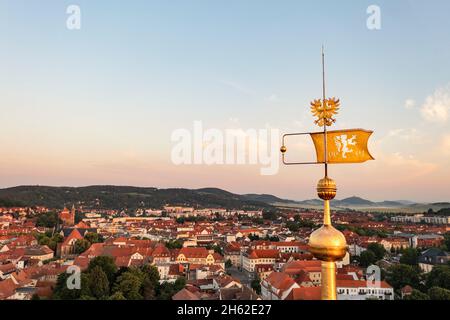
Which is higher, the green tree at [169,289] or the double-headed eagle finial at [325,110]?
the double-headed eagle finial at [325,110]

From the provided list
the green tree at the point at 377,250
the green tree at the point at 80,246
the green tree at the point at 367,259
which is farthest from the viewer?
the green tree at the point at 80,246

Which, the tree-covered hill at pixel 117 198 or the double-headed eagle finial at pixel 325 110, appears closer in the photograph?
the double-headed eagle finial at pixel 325 110

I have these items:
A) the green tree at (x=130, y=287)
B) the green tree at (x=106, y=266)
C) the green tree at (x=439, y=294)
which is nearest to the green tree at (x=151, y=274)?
the green tree at (x=130, y=287)

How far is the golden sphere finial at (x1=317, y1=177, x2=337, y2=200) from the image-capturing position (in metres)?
2.36

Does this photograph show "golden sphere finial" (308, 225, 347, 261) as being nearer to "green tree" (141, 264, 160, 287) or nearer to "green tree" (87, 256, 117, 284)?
"green tree" (141, 264, 160, 287)

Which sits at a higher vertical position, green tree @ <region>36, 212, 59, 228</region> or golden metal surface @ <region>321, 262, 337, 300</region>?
golden metal surface @ <region>321, 262, 337, 300</region>

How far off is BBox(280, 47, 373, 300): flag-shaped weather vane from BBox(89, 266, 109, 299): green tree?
22634 millimetres

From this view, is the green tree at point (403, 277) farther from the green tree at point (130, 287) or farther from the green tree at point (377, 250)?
the green tree at point (130, 287)

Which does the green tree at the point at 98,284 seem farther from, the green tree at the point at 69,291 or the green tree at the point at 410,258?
the green tree at the point at 410,258

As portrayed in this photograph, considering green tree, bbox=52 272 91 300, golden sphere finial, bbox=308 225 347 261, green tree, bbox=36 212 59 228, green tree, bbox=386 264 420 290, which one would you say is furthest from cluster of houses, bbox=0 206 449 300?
golden sphere finial, bbox=308 225 347 261

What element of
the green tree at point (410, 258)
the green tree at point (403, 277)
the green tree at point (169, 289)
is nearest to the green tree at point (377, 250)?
the green tree at point (410, 258)

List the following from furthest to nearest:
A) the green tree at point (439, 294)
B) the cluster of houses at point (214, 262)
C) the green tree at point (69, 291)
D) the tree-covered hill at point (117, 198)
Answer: the tree-covered hill at point (117, 198), the cluster of houses at point (214, 262), the green tree at point (439, 294), the green tree at point (69, 291)

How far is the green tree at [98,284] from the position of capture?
72.8 feet
